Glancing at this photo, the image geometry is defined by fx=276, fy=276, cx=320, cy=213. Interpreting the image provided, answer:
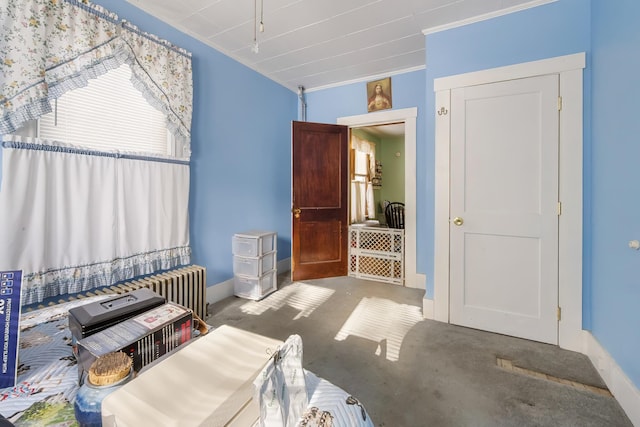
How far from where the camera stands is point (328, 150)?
3766 millimetres

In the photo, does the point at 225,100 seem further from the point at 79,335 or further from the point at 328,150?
the point at 79,335

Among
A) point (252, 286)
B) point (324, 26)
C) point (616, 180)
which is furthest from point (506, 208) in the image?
point (252, 286)

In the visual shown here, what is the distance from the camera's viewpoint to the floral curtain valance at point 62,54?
1.58 meters

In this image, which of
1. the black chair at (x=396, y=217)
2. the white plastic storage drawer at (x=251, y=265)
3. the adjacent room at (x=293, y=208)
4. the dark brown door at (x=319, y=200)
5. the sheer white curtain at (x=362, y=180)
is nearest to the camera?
the adjacent room at (x=293, y=208)

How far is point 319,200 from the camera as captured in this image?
373cm

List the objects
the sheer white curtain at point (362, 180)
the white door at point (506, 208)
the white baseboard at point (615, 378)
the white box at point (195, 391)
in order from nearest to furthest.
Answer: the white box at point (195, 391), the white baseboard at point (615, 378), the white door at point (506, 208), the sheer white curtain at point (362, 180)

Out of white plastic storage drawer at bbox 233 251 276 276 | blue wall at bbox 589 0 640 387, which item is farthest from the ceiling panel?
white plastic storage drawer at bbox 233 251 276 276

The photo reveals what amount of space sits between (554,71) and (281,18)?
7.38 ft

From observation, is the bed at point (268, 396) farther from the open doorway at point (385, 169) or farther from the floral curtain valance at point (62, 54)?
the open doorway at point (385, 169)

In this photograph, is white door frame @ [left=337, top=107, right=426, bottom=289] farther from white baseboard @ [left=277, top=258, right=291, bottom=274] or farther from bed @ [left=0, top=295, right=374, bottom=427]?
bed @ [left=0, top=295, right=374, bottom=427]

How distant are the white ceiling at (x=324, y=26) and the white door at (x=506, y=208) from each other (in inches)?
26.4

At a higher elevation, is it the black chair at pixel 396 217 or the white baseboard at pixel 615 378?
the black chair at pixel 396 217

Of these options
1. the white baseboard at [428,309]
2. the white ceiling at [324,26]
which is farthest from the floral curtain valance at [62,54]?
the white baseboard at [428,309]

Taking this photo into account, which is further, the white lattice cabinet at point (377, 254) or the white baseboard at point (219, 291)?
the white lattice cabinet at point (377, 254)
